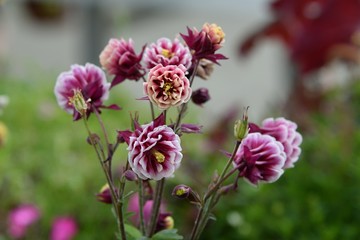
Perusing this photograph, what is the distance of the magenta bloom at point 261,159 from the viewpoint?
0.63 metres

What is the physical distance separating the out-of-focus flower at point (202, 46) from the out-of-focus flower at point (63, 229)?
0.75 meters

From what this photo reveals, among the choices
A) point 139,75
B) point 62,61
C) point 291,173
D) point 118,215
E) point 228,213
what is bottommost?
point 62,61

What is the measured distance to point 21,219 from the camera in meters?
1.30

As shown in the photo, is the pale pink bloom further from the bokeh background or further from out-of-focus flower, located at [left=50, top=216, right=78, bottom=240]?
out-of-focus flower, located at [left=50, top=216, right=78, bottom=240]

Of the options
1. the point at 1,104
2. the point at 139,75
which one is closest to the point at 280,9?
the point at 1,104

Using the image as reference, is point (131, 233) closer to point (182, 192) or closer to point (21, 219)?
point (182, 192)

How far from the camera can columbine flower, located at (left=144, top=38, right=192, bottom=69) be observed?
626 mm

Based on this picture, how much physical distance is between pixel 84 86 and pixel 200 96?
117 millimetres

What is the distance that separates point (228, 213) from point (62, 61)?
3.26m

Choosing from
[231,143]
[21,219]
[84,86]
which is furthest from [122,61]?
Answer: [231,143]

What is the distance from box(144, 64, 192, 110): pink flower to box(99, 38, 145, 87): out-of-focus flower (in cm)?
9

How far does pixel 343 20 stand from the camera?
1818 mm

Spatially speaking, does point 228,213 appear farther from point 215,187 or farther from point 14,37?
point 14,37

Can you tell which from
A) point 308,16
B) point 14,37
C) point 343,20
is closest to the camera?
point 343,20
